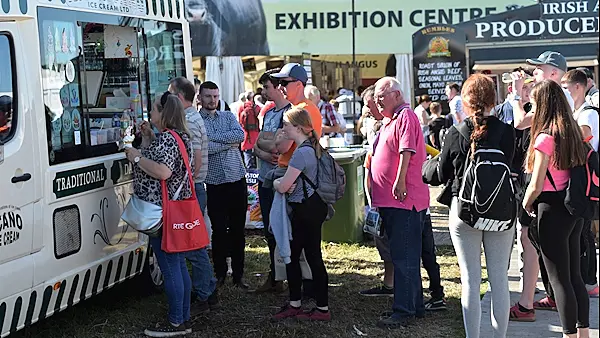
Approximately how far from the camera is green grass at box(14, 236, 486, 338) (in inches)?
241

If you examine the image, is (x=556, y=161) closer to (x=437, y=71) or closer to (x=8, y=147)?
(x=8, y=147)

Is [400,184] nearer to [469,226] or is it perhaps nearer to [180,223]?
[469,226]

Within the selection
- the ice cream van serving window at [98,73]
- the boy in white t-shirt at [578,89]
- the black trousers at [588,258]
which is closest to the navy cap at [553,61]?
the boy in white t-shirt at [578,89]

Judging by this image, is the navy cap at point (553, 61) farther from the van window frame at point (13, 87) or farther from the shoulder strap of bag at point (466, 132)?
the van window frame at point (13, 87)

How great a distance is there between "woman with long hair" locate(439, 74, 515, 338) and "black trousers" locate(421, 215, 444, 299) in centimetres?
146

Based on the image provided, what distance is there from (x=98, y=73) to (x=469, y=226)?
294 cm

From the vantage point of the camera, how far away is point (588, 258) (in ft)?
21.3

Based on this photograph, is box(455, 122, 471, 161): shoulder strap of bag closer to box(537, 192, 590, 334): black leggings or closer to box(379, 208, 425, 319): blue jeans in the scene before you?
box(537, 192, 590, 334): black leggings

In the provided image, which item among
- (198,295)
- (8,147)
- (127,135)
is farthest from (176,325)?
(8,147)

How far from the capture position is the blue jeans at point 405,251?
5969mm

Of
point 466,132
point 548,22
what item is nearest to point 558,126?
point 466,132

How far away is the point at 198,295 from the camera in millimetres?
6484

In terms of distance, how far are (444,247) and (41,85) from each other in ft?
18.1

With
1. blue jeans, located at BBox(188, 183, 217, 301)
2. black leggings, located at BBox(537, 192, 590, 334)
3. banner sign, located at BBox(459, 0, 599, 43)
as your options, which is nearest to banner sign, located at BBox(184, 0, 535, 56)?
banner sign, located at BBox(459, 0, 599, 43)
